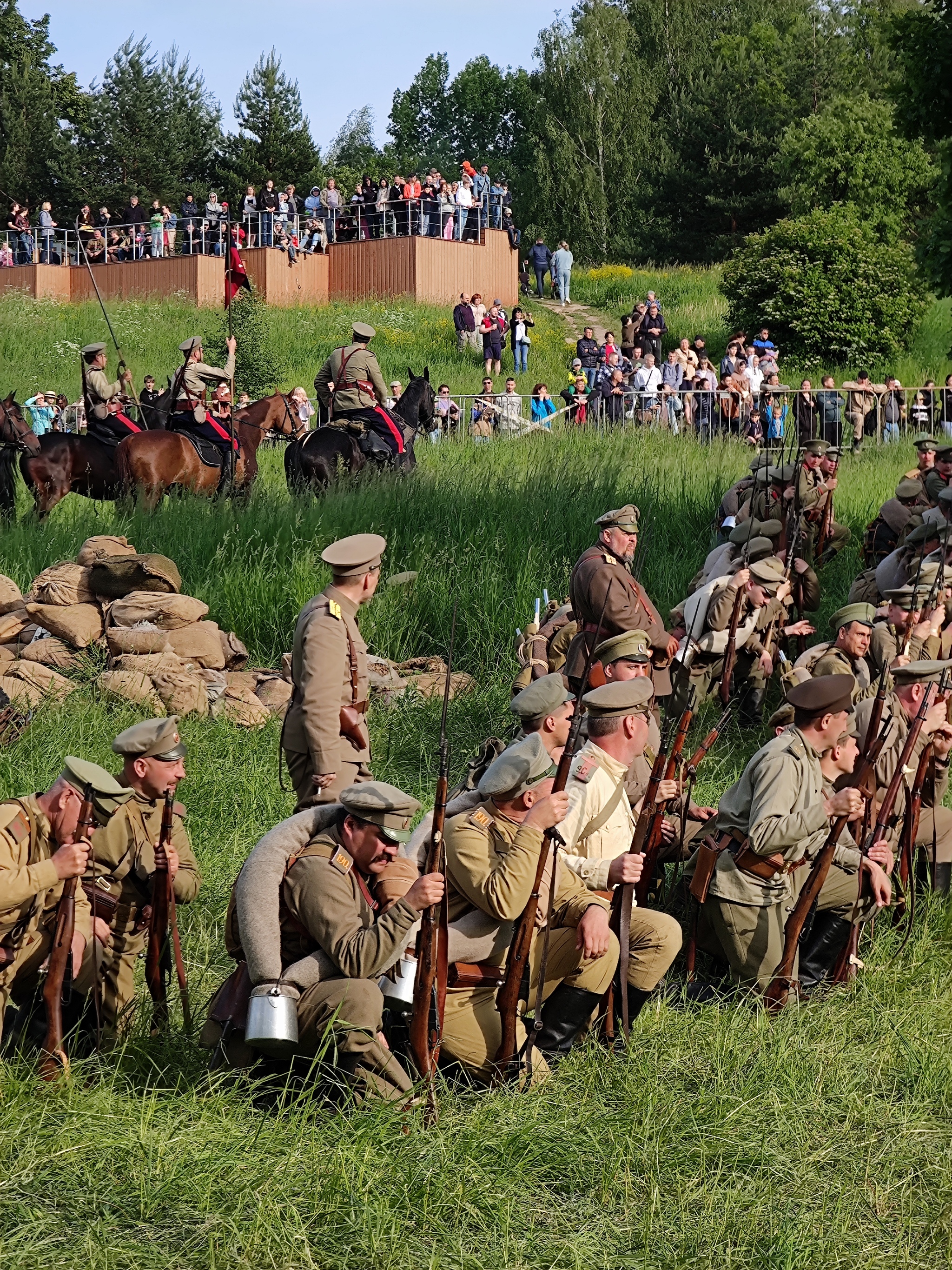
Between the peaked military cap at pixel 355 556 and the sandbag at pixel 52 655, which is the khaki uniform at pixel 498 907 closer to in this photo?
the peaked military cap at pixel 355 556

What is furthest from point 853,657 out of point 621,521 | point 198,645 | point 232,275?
point 232,275

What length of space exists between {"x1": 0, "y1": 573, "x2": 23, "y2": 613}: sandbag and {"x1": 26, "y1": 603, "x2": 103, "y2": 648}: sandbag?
56 centimetres

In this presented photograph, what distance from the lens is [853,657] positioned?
916cm

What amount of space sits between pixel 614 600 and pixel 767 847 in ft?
10.6

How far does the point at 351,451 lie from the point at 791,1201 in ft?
42.6

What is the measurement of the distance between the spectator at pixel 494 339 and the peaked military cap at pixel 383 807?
27.5 m

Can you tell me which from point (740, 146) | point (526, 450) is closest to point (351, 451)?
point (526, 450)

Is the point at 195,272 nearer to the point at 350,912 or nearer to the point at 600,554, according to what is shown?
the point at 600,554

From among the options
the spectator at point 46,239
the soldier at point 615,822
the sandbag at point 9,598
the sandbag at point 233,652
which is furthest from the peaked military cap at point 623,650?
the spectator at point 46,239

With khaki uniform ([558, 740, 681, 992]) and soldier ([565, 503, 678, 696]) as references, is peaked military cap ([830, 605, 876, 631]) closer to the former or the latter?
soldier ([565, 503, 678, 696])

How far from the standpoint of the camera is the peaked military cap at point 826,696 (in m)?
6.80

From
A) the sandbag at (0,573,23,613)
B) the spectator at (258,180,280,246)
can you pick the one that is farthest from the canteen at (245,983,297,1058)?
the spectator at (258,180,280,246)

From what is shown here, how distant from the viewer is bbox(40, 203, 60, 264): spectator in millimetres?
39438

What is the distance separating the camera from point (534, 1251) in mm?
4867
